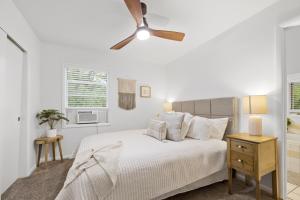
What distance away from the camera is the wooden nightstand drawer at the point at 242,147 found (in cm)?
176

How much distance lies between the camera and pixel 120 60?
3.96m

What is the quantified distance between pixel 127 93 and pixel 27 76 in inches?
83.8

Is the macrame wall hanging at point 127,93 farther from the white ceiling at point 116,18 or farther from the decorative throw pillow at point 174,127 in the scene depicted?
the decorative throw pillow at point 174,127

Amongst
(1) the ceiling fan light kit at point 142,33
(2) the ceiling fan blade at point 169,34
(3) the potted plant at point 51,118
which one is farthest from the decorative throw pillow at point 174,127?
(3) the potted plant at point 51,118

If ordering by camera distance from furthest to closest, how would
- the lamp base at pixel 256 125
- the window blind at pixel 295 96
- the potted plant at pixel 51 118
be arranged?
1. the window blind at pixel 295 96
2. the potted plant at pixel 51 118
3. the lamp base at pixel 256 125

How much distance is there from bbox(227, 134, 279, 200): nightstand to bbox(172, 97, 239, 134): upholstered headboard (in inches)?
22.7

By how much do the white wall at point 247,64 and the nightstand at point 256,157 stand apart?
1.01ft

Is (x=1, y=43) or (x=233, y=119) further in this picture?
(x=233, y=119)

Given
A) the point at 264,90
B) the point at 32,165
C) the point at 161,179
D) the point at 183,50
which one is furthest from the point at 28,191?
the point at 183,50

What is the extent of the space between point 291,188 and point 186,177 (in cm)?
163

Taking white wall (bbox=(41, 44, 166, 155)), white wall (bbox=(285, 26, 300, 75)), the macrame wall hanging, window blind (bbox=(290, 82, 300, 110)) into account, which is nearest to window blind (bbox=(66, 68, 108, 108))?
white wall (bbox=(41, 44, 166, 155))

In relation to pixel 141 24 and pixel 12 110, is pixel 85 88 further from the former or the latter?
pixel 141 24

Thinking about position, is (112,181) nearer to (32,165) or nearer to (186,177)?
(186,177)

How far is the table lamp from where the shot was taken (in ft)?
6.35
